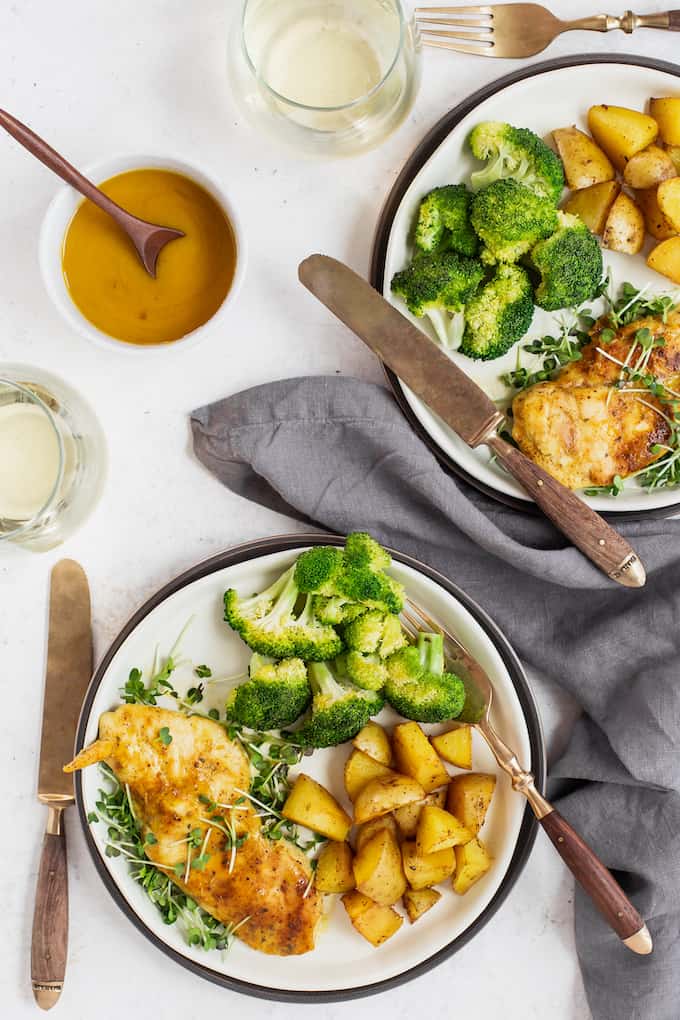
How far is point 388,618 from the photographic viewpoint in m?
2.17

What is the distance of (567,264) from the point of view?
2178 mm

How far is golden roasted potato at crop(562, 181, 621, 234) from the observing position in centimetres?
226

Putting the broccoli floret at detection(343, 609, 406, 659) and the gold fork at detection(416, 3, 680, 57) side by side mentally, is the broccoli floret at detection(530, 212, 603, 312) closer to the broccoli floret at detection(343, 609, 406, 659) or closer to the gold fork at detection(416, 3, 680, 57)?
the gold fork at detection(416, 3, 680, 57)

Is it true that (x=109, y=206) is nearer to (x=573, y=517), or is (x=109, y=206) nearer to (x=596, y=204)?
(x=596, y=204)

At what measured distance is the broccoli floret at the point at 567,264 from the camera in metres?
2.18

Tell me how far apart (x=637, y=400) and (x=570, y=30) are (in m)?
1.00

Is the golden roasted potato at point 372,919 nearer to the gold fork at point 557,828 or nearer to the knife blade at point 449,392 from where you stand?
the gold fork at point 557,828

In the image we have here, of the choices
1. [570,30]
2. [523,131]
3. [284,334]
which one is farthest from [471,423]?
[570,30]

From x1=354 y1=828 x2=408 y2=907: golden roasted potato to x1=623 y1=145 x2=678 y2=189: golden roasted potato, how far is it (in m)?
1.79

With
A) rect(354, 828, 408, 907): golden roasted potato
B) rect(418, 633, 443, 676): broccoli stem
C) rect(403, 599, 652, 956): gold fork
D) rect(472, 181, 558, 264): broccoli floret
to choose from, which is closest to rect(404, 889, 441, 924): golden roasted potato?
rect(354, 828, 408, 907): golden roasted potato

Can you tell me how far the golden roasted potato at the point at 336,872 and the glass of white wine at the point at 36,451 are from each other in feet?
3.67

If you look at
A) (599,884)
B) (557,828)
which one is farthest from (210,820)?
(599,884)

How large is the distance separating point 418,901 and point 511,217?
1.74 metres

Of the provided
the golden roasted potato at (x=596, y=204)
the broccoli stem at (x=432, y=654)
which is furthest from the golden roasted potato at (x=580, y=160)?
the broccoli stem at (x=432, y=654)
